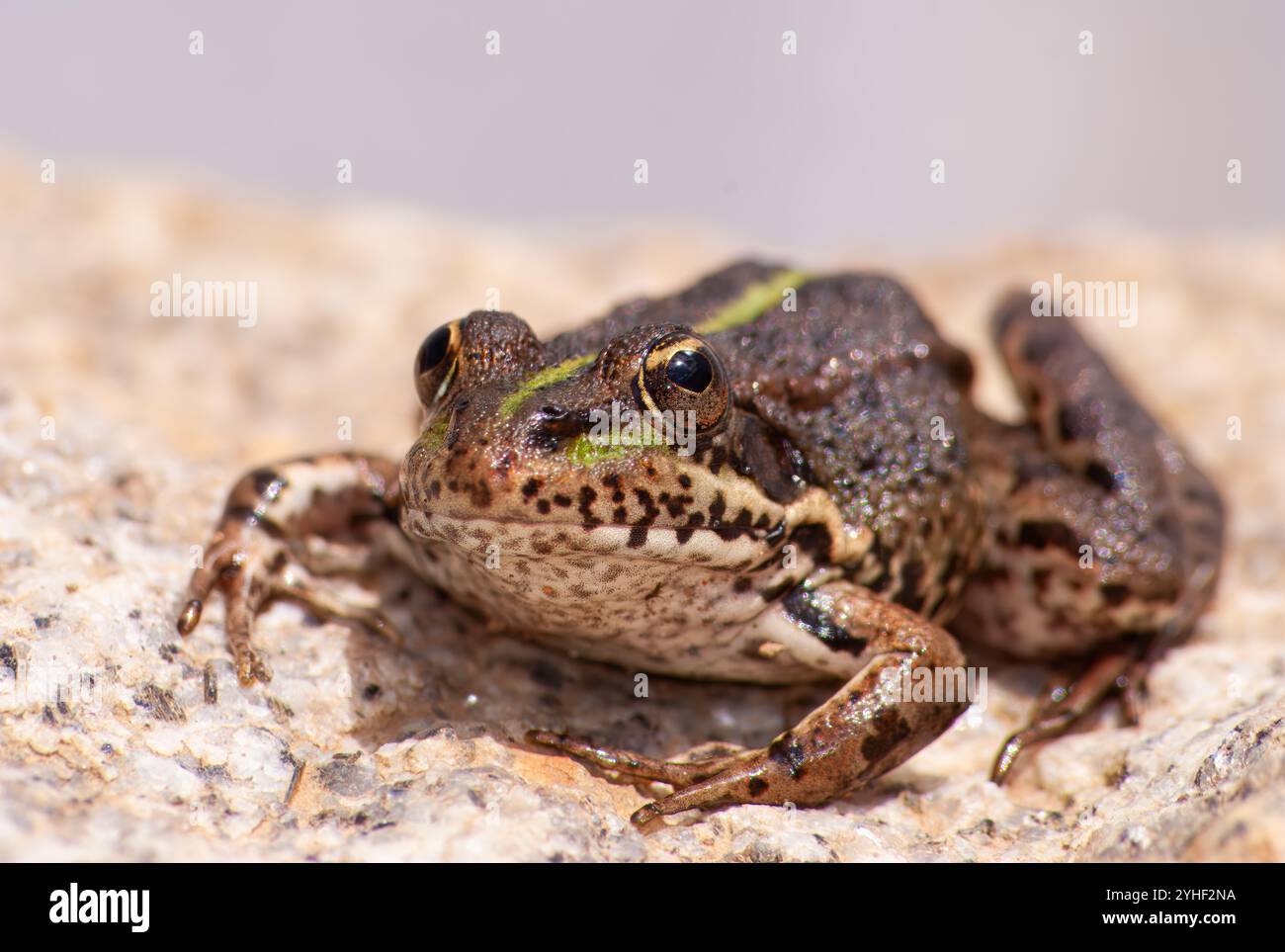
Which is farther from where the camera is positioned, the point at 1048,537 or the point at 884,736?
the point at 1048,537

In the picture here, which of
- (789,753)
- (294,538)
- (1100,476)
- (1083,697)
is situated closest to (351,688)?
(294,538)

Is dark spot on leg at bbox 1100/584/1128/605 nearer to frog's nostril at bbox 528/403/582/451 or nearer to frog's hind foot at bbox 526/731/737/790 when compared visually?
frog's hind foot at bbox 526/731/737/790

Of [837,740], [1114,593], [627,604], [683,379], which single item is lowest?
[837,740]

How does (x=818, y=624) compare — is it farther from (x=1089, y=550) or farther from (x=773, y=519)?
(x=1089, y=550)

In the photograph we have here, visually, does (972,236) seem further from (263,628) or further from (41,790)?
(41,790)

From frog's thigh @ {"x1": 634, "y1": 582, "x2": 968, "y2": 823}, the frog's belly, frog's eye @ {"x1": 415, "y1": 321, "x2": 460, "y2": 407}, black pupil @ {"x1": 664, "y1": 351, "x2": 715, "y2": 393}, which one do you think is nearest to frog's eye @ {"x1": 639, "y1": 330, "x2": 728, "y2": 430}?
black pupil @ {"x1": 664, "y1": 351, "x2": 715, "y2": 393}

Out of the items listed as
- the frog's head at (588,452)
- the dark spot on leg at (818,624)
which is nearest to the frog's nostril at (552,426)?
the frog's head at (588,452)

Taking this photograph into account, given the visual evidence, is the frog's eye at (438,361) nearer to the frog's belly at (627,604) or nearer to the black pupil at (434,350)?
the black pupil at (434,350)

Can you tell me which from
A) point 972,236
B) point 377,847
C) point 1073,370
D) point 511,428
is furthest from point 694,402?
point 972,236
